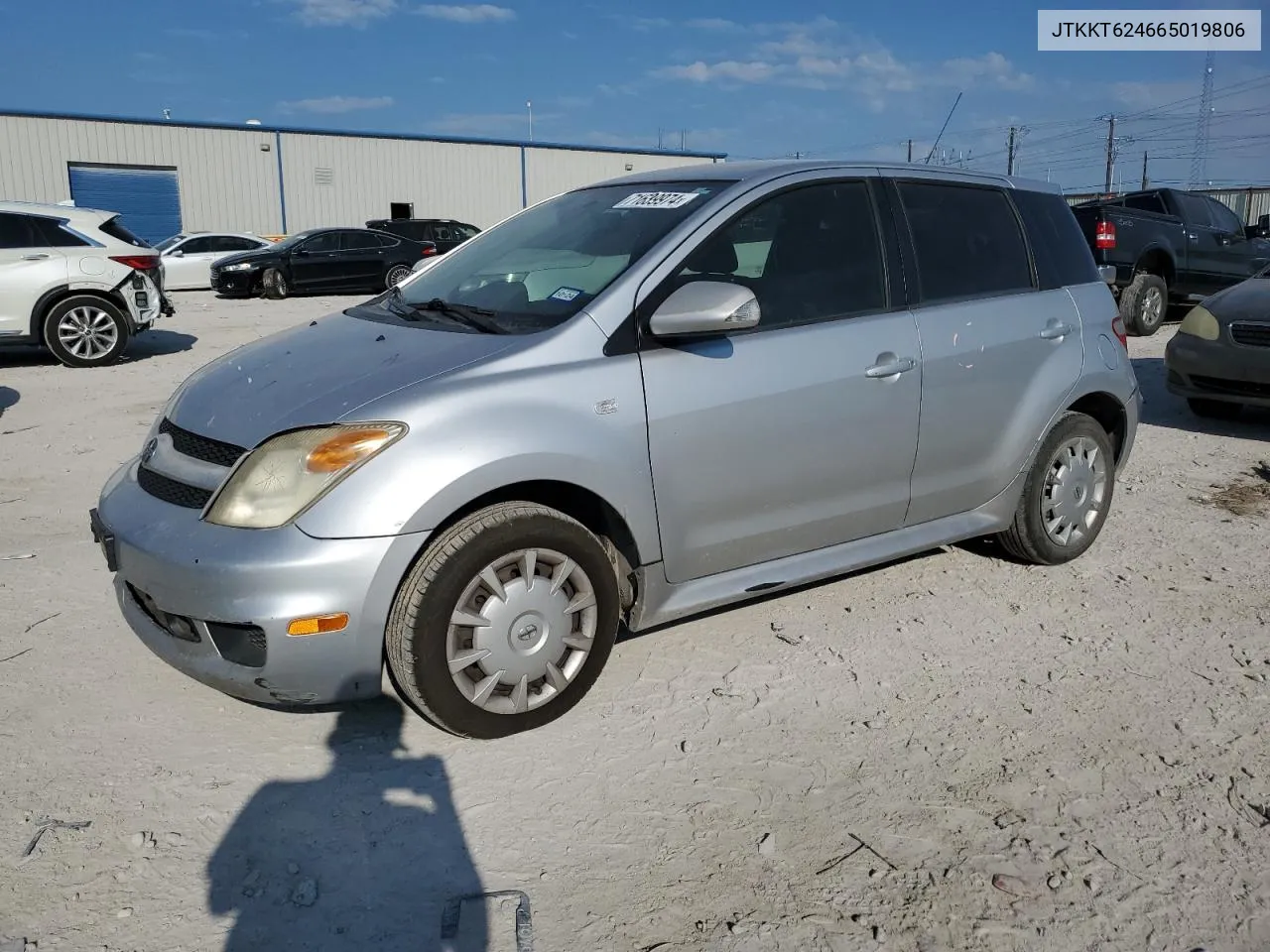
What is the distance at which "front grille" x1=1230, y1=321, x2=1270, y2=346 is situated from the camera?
725 cm

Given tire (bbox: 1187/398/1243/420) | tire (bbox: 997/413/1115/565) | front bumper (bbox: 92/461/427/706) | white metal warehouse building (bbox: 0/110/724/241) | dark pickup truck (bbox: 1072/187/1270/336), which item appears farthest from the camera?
white metal warehouse building (bbox: 0/110/724/241)

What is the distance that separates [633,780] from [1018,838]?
3.54 feet

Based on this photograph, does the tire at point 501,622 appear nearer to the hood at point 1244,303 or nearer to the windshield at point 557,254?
the windshield at point 557,254

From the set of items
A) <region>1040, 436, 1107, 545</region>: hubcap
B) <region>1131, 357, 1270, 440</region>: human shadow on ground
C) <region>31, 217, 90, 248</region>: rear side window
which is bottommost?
<region>1131, 357, 1270, 440</region>: human shadow on ground

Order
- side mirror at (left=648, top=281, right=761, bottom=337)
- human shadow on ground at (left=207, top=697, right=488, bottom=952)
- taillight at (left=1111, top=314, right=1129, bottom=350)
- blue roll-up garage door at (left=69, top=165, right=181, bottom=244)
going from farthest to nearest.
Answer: blue roll-up garage door at (left=69, top=165, right=181, bottom=244)
taillight at (left=1111, top=314, right=1129, bottom=350)
side mirror at (left=648, top=281, right=761, bottom=337)
human shadow on ground at (left=207, top=697, right=488, bottom=952)

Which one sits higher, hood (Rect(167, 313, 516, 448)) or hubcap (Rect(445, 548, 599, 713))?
hood (Rect(167, 313, 516, 448))

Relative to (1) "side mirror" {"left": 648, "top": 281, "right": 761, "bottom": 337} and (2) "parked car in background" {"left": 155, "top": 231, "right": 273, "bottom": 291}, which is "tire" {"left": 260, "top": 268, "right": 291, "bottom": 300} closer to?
(2) "parked car in background" {"left": 155, "top": 231, "right": 273, "bottom": 291}

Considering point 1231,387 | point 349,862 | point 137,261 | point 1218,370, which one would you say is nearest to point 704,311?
point 349,862

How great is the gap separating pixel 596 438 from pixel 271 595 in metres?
1.06

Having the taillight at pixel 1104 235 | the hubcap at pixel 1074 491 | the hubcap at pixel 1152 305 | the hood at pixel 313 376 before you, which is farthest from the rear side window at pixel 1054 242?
the hubcap at pixel 1152 305

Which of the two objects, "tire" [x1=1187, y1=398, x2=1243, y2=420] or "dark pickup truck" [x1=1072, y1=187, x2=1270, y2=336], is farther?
"dark pickup truck" [x1=1072, y1=187, x2=1270, y2=336]

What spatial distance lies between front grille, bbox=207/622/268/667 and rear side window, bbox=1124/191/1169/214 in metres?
12.9

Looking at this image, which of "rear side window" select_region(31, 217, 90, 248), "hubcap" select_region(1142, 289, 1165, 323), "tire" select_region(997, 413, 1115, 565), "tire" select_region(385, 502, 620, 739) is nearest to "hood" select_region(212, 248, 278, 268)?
"rear side window" select_region(31, 217, 90, 248)

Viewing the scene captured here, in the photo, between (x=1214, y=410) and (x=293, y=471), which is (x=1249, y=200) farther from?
(x=293, y=471)
